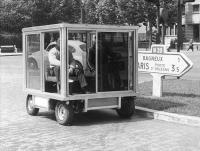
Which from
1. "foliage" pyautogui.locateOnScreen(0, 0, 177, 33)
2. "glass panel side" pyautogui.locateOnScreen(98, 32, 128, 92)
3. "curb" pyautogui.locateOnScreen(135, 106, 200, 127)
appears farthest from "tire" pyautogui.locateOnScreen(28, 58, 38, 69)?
"foliage" pyautogui.locateOnScreen(0, 0, 177, 33)

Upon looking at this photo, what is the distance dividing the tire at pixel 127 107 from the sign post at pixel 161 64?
210cm

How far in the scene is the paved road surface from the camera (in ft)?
25.5

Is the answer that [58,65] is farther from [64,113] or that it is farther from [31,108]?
[31,108]

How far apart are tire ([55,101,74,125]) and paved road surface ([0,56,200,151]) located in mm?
125

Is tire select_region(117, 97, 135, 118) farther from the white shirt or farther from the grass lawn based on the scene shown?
the white shirt

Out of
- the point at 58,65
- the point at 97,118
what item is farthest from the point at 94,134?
the point at 97,118

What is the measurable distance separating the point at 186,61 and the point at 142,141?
4.37 metres

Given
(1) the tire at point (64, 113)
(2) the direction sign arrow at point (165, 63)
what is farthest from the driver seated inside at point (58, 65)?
(2) the direction sign arrow at point (165, 63)

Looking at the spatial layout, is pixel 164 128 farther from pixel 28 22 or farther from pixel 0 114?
pixel 28 22

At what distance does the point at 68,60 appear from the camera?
9805 millimetres

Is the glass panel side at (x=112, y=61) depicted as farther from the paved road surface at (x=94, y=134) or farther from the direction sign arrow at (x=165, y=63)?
the direction sign arrow at (x=165, y=63)

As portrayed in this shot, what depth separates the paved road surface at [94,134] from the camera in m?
7.77

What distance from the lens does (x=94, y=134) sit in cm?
888

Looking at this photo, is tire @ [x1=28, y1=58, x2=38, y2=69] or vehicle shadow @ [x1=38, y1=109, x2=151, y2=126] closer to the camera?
vehicle shadow @ [x1=38, y1=109, x2=151, y2=126]
